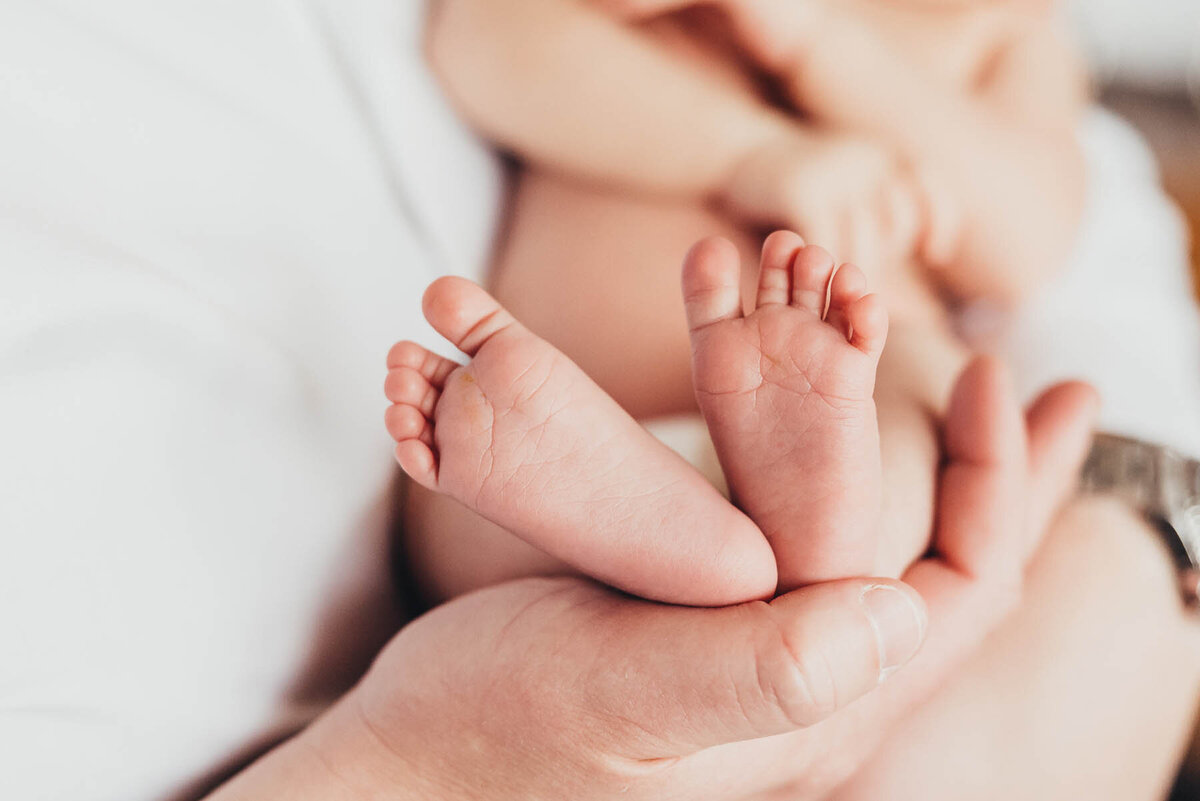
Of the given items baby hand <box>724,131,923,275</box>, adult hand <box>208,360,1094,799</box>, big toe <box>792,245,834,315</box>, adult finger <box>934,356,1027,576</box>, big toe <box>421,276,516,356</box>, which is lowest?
adult hand <box>208,360,1094,799</box>

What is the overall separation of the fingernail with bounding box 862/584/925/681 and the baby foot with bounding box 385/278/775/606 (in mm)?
42

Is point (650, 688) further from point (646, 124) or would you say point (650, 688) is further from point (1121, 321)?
point (1121, 321)

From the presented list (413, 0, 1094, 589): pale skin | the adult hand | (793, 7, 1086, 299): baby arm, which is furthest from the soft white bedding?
the adult hand

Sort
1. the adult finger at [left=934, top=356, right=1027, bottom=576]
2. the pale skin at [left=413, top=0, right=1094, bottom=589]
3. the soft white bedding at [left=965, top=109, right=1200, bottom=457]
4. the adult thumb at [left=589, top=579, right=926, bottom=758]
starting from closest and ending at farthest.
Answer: the adult thumb at [left=589, top=579, right=926, bottom=758] → the adult finger at [left=934, top=356, right=1027, bottom=576] → the pale skin at [left=413, top=0, right=1094, bottom=589] → the soft white bedding at [left=965, top=109, right=1200, bottom=457]

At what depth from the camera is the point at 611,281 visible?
0.53 meters

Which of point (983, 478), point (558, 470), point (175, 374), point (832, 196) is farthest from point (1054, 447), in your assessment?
point (175, 374)

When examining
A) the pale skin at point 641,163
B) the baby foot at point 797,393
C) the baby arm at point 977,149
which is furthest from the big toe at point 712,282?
the baby arm at point 977,149

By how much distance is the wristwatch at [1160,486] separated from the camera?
0.51m

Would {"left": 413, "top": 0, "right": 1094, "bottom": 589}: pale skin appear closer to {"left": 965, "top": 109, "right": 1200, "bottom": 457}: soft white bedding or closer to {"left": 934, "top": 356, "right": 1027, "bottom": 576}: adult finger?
{"left": 934, "top": 356, "right": 1027, "bottom": 576}: adult finger

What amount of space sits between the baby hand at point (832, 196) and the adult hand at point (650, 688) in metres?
0.17

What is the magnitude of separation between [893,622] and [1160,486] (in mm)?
300

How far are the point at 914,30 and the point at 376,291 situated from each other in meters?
0.49

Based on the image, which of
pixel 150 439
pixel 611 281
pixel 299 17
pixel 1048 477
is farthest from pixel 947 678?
pixel 299 17

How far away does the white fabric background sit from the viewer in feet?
1.09
